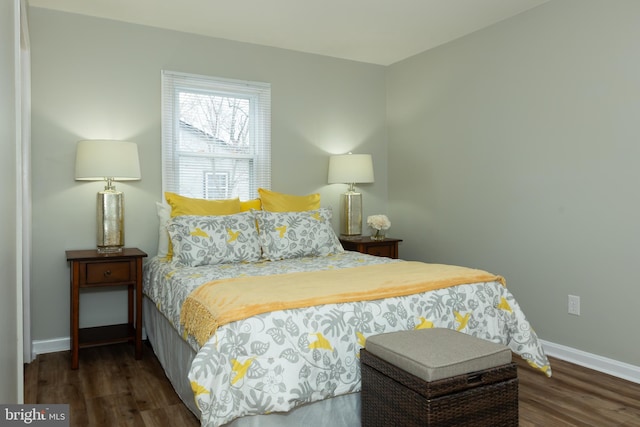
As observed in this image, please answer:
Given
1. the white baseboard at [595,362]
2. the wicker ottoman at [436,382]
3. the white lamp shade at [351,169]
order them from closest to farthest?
the wicker ottoman at [436,382] < the white baseboard at [595,362] < the white lamp shade at [351,169]

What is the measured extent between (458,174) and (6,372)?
3.64 meters

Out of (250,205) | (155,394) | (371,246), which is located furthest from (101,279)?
(371,246)

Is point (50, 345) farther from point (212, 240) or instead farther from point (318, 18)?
point (318, 18)

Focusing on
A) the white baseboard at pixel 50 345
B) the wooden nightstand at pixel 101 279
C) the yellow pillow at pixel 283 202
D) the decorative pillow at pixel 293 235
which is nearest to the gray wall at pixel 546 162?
the yellow pillow at pixel 283 202

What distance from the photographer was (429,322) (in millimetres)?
2420

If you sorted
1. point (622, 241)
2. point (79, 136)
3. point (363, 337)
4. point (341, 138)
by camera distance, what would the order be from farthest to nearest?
point (341, 138) → point (79, 136) → point (622, 241) → point (363, 337)

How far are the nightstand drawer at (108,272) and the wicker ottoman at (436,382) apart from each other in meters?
1.98

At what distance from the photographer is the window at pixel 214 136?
3.99 metres

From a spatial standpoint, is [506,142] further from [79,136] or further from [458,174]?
[79,136]

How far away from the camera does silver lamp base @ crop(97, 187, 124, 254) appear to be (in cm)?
350

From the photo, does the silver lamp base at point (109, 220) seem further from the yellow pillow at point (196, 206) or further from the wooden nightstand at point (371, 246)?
the wooden nightstand at point (371, 246)

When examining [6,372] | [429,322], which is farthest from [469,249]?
[6,372]

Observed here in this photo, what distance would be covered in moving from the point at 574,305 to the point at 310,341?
2183 millimetres

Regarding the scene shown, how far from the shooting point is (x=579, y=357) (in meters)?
3.29
